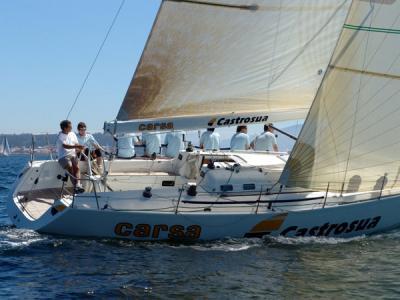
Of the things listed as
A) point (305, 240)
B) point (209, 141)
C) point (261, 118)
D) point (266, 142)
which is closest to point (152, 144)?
point (209, 141)

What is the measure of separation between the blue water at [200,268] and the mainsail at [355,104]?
57.2 inches

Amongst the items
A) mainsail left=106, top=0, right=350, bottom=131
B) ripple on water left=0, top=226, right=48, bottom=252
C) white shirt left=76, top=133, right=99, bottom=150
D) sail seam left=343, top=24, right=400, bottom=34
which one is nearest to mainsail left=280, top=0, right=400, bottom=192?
sail seam left=343, top=24, right=400, bottom=34

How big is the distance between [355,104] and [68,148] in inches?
218

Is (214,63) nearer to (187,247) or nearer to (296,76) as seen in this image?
(296,76)

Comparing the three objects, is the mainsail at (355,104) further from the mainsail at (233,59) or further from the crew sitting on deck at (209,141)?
the crew sitting on deck at (209,141)

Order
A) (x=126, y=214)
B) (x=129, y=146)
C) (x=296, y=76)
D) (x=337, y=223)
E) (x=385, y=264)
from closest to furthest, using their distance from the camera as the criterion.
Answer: (x=385, y=264)
(x=126, y=214)
(x=337, y=223)
(x=296, y=76)
(x=129, y=146)

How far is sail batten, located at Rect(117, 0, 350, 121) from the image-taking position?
1159cm

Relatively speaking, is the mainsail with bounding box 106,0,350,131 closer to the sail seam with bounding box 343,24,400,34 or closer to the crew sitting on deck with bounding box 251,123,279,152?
the sail seam with bounding box 343,24,400,34

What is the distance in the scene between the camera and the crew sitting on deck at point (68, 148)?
12.3 meters

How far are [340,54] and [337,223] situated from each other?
313 cm

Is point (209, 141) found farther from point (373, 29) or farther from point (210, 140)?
point (373, 29)

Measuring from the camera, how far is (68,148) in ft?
40.5

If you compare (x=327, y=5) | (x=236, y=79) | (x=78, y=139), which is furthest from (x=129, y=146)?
(x=327, y=5)

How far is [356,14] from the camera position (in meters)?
11.4
